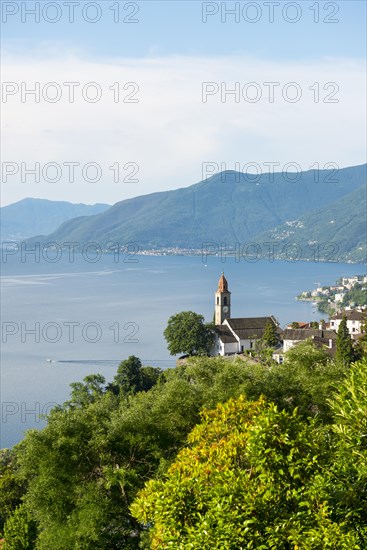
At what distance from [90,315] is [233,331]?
47.9 meters

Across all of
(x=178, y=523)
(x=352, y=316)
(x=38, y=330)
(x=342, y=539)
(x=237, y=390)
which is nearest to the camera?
(x=342, y=539)

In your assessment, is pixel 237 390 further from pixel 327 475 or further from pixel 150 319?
pixel 150 319

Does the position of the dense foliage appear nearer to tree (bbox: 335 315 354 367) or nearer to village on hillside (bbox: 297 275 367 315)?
tree (bbox: 335 315 354 367)

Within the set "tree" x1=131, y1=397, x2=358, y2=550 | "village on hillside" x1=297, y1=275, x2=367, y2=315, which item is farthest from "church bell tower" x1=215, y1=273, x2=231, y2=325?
"tree" x1=131, y1=397, x2=358, y2=550

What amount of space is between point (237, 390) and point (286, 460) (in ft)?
30.2

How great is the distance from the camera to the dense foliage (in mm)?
9297

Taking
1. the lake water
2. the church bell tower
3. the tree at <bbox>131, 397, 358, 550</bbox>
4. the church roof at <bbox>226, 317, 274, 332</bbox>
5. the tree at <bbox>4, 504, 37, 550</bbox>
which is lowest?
the lake water

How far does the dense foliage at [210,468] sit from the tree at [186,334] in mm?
31624

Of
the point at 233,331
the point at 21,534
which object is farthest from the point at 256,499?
the point at 233,331

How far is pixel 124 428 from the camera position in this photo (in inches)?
698

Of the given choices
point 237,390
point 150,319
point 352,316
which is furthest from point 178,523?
point 150,319

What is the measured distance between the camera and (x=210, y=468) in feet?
35.7

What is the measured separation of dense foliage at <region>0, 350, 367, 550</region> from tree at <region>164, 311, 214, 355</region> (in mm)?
31624

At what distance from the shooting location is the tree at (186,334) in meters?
57.7
